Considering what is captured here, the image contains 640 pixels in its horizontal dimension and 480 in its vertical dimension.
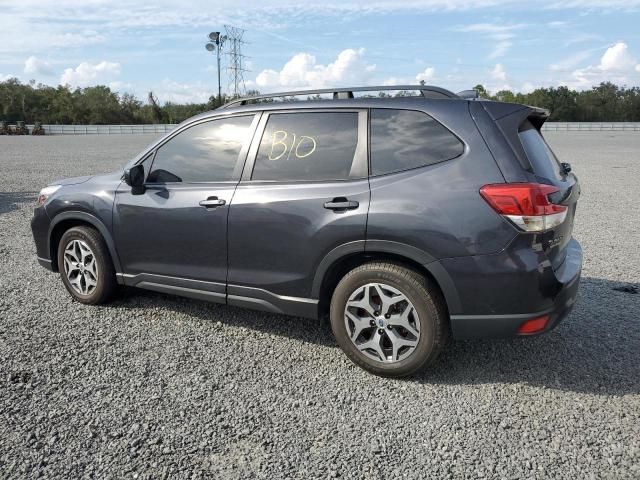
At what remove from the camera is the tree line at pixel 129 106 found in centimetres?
8494

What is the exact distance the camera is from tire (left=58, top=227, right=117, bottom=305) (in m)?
4.73

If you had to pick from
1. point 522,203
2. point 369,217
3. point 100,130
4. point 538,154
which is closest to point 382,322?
point 369,217

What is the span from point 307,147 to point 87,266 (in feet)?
7.82

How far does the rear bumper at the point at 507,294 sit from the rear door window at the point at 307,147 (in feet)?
3.38

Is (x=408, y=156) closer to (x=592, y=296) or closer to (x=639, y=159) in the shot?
(x=592, y=296)

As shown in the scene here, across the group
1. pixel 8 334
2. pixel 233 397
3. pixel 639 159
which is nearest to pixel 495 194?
pixel 233 397

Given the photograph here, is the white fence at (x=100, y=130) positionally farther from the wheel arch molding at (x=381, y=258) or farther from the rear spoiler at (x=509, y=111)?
the rear spoiler at (x=509, y=111)

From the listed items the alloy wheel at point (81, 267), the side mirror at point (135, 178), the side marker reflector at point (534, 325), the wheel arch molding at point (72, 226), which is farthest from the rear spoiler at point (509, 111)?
the alloy wheel at point (81, 267)

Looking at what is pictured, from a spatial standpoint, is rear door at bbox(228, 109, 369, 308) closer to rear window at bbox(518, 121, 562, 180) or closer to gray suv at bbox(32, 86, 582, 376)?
gray suv at bbox(32, 86, 582, 376)

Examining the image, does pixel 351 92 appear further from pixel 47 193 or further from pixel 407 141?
pixel 47 193

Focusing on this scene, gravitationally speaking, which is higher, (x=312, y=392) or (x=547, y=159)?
(x=547, y=159)

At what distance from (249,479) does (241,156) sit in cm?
231

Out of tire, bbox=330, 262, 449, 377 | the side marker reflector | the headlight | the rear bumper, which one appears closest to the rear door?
tire, bbox=330, 262, 449, 377

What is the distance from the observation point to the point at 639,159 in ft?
65.9
